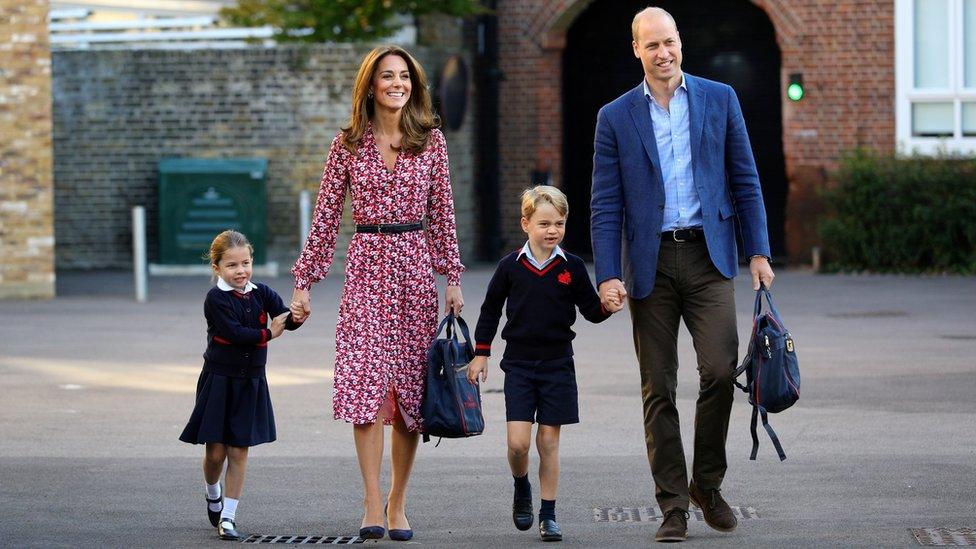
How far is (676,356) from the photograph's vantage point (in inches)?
257

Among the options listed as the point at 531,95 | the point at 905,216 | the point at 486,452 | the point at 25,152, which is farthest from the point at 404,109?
the point at 531,95

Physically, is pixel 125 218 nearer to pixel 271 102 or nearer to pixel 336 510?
pixel 271 102

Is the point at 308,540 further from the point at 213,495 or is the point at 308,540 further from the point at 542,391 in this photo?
the point at 542,391

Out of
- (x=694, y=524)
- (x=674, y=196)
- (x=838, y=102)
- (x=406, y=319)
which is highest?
(x=838, y=102)

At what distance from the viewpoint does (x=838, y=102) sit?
21.2 metres

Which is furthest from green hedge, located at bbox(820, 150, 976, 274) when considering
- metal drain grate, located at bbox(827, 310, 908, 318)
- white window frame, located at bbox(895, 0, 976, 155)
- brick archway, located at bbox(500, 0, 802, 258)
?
brick archway, located at bbox(500, 0, 802, 258)

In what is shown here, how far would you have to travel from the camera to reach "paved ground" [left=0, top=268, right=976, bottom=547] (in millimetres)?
6773

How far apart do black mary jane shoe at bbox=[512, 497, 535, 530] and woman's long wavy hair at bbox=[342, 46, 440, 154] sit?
142 centimetres

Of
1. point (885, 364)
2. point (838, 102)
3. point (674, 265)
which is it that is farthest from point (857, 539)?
point (838, 102)

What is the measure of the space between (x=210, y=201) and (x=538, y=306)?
47.5 ft

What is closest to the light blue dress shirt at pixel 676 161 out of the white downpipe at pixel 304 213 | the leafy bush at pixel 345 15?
the white downpipe at pixel 304 213

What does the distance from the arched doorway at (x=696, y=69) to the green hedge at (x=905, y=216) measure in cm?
249

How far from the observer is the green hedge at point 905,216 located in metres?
19.3

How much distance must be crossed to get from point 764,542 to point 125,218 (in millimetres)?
16472
